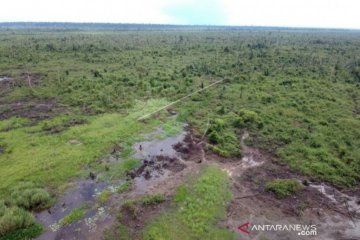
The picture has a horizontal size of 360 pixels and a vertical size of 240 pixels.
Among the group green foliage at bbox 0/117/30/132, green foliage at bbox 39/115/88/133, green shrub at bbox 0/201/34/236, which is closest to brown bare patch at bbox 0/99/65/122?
green foliage at bbox 0/117/30/132

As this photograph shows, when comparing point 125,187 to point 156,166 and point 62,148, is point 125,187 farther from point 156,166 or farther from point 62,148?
point 62,148

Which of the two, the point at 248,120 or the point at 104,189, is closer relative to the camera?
the point at 104,189

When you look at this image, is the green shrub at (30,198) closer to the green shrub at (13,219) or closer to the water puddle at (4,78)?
the green shrub at (13,219)

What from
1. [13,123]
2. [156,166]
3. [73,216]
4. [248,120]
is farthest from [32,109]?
[248,120]

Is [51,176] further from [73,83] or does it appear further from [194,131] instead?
[73,83]

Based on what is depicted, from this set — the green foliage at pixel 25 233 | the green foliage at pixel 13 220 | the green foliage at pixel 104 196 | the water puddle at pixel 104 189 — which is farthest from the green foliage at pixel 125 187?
the green foliage at pixel 13 220

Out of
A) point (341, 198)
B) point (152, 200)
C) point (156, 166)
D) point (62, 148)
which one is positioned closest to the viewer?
point (152, 200)
